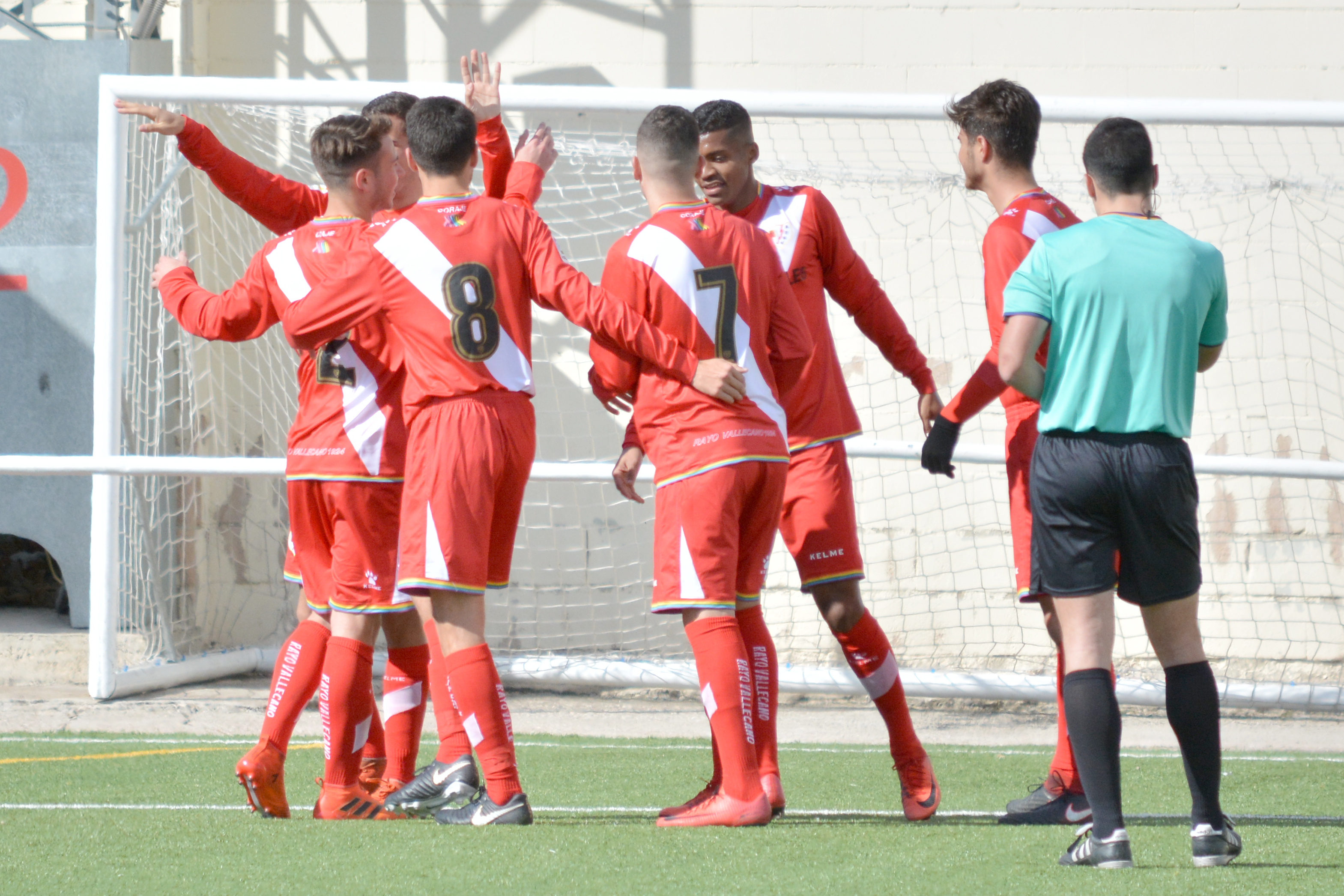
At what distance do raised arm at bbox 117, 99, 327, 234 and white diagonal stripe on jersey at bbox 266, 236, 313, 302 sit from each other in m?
0.58

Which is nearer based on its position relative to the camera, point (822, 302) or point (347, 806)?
point (347, 806)

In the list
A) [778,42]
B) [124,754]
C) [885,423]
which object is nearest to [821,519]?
[124,754]

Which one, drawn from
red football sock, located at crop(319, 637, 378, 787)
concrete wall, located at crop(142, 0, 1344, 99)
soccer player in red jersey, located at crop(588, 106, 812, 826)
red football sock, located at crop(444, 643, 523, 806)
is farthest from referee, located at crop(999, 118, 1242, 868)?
concrete wall, located at crop(142, 0, 1344, 99)

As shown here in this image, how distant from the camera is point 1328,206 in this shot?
755cm

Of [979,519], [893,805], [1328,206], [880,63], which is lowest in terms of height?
[893,805]

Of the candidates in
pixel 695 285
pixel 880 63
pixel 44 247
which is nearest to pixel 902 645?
pixel 880 63

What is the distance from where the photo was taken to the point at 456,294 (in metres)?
3.61

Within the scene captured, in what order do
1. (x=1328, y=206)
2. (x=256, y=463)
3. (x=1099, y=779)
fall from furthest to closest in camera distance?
(x=1328, y=206) → (x=256, y=463) → (x=1099, y=779)

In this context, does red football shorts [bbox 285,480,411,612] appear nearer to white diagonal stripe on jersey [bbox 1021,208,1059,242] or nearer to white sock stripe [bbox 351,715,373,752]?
white sock stripe [bbox 351,715,373,752]

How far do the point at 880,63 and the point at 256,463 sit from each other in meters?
4.17

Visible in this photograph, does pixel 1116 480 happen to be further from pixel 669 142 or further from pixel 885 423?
pixel 885 423

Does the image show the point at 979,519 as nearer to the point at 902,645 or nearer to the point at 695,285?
A: the point at 902,645

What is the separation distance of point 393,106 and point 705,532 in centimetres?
184

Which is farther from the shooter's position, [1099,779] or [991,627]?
[991,627]
